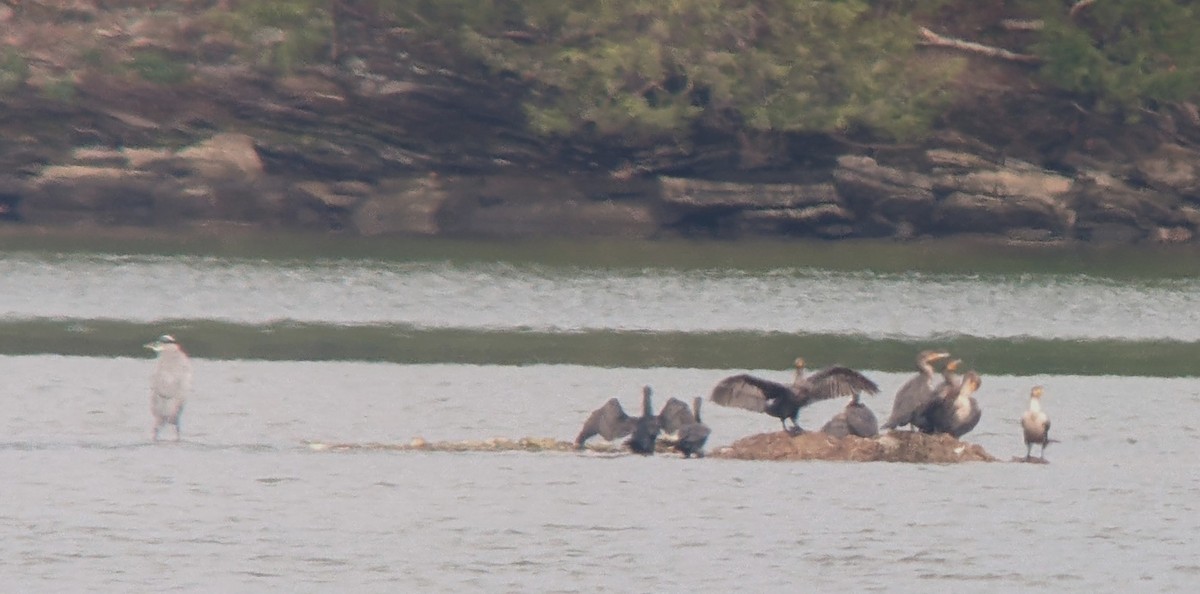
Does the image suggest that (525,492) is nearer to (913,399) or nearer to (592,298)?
(913,399)

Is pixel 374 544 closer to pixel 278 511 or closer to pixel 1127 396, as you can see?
pixel 278 511

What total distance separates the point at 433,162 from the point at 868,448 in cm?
4774

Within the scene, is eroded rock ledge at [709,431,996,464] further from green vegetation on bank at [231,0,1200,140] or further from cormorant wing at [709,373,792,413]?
green vegetation on bank at [231,0,1200,140]

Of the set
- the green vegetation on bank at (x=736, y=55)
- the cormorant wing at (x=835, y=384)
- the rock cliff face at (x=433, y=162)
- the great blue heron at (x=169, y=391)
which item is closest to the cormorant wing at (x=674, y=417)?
the cormorant wing at (x=835, y=384)

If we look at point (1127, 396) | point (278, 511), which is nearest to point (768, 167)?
point (1127, 396)

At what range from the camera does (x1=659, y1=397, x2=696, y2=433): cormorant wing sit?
72.4 ft

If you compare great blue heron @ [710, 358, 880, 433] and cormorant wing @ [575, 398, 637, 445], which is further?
cormorant wing @ [575, 398, 637, 445]

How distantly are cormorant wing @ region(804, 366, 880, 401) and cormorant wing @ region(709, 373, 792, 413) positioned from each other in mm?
263

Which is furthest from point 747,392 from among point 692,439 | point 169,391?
point 169,391

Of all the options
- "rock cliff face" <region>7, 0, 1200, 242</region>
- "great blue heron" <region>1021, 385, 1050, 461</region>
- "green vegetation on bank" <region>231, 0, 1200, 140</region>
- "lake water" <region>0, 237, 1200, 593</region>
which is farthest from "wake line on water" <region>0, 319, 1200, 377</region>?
"rock cliff face" <region>7, 0, 1200, 242</region>

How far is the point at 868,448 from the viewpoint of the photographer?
21.5 metres

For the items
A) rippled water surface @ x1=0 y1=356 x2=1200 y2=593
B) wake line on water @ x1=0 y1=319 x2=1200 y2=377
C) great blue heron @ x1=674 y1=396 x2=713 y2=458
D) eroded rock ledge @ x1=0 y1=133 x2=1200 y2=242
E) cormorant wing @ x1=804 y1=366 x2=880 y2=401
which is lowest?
rippled water surface @ x1=0 y1=356 x2=1200 y2=593

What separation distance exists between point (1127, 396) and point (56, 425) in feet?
42.9

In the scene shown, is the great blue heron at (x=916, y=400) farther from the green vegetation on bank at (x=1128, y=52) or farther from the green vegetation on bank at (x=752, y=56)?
the green vegetation on bank at (x=752, y=56)
